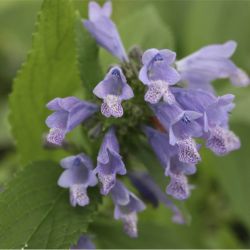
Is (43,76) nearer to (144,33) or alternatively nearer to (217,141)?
(144,33)

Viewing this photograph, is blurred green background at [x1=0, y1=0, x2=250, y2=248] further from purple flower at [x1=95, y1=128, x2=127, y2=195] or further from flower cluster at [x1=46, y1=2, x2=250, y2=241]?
purple flower at [x1=95, y1=128, x2=127, y2=195]

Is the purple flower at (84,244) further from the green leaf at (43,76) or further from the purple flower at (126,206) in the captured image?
the green leaf at (43,76)

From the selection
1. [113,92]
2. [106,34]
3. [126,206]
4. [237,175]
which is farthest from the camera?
[237,175]

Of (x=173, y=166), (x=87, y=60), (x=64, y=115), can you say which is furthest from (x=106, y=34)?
(x=173, y=166)

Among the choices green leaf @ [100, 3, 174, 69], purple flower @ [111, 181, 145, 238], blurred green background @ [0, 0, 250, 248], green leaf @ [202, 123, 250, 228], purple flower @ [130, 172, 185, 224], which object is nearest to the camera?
purple flower @ [111, 181, 145, 238]

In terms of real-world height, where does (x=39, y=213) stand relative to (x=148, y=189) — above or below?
above

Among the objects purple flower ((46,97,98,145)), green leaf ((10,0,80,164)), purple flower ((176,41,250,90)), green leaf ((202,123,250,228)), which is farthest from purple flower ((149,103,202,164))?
green leaf ((202,123,250,228))

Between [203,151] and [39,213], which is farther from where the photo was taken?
[203,151]
